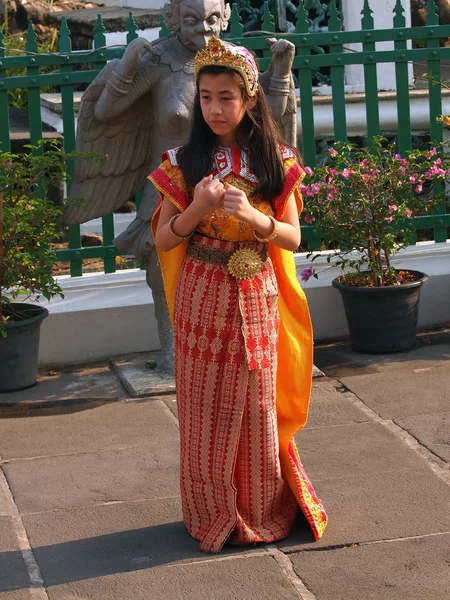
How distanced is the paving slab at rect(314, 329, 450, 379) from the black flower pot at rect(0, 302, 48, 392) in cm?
160

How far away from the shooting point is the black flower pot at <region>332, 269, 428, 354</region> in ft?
19.5

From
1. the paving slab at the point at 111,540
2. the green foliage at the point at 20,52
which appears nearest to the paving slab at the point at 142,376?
the paving slab at the point at 111,540

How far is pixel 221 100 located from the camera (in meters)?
3.43

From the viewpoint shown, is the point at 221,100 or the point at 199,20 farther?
the point at 199,20

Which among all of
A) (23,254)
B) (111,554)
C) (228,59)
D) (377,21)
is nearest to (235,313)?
(228,59)

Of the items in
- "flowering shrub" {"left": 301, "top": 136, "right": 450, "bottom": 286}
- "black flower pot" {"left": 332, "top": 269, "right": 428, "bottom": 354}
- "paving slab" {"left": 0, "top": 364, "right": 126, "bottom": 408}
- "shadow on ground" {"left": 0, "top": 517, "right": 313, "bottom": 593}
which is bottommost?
"shadow on ground" {"left": 0, "top": 517, "right": 313, "bottom": 593}

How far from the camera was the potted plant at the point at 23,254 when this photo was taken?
5.41 meters

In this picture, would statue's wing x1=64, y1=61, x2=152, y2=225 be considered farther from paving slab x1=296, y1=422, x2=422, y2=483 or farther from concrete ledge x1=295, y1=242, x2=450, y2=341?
paving slab x1=296, y1=422, x2=422, y2=483

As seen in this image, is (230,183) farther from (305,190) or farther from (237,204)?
(305,190)


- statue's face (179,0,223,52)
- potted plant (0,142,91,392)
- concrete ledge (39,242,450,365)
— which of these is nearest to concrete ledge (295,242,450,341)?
concrete ledge (39,242,450,365)

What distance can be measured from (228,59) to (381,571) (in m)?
1.78

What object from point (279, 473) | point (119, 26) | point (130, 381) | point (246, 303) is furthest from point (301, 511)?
point (119, 26)

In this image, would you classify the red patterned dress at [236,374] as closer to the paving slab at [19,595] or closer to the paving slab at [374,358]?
the paving slab at [19,595]

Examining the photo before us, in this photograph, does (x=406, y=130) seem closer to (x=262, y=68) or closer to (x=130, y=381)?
(x=262, y=68)
